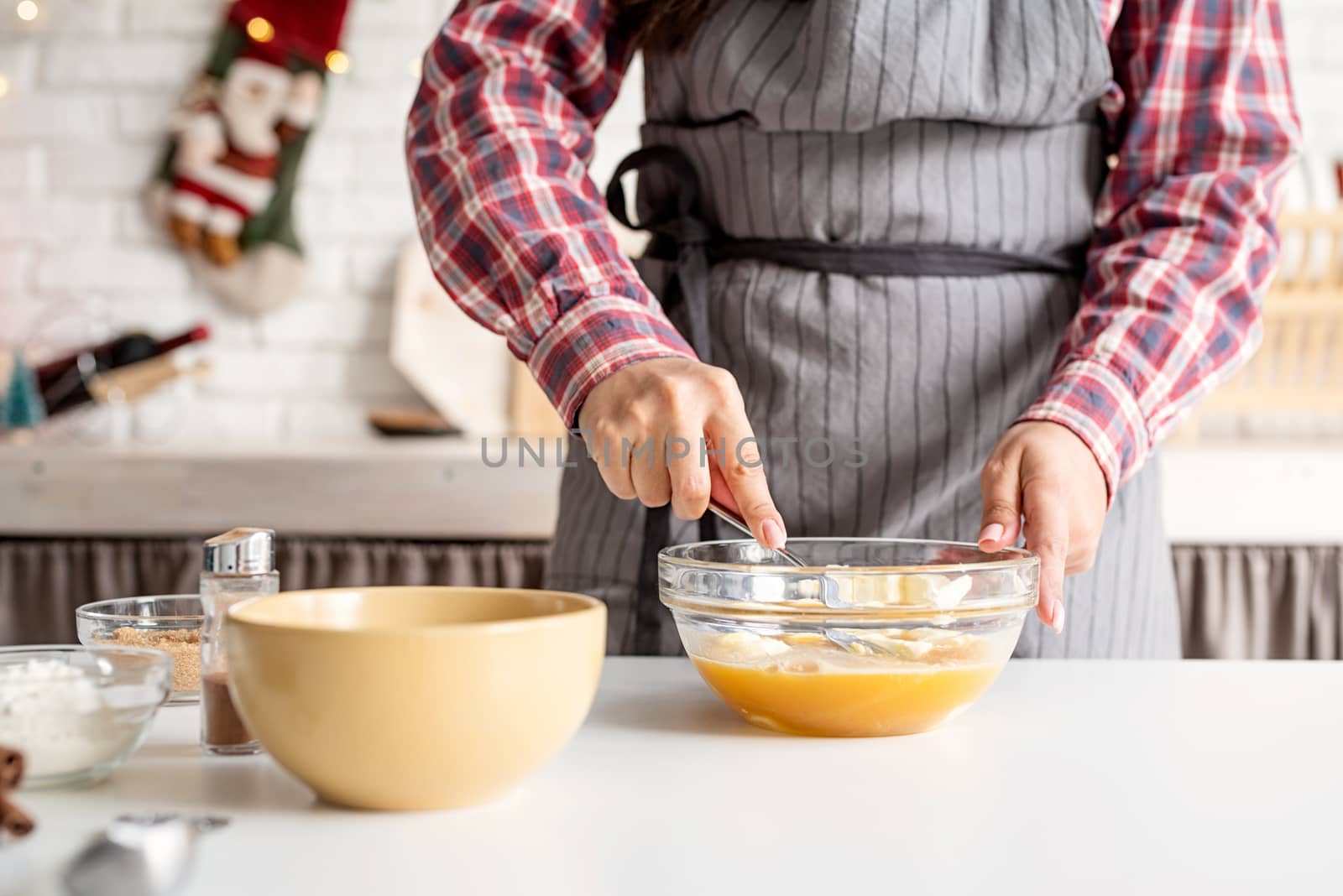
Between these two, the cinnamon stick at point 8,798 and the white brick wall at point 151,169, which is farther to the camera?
the white brick wall at point 151,169

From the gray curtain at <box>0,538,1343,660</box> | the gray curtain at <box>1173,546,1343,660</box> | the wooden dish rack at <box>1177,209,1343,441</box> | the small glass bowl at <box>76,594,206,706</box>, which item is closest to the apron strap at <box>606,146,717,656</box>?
the small glass bowl at <box>76,594,206,706</box>

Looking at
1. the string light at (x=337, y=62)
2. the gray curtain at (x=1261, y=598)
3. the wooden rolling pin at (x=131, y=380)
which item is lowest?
the gray curtain at (x=1261, y=598)

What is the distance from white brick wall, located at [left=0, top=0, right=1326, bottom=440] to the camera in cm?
224

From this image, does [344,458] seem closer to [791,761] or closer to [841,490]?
[841,490]

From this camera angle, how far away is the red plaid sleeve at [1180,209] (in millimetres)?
882

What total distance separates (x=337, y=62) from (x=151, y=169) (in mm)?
390

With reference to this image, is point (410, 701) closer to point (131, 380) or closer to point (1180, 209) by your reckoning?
point (1180, 209)

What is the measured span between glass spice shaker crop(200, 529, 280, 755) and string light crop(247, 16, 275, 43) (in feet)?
6.04

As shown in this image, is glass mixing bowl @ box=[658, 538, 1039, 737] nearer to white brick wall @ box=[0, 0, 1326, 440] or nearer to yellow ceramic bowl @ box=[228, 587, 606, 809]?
yellow ceramic bowl @ box=[228, 587, 606, 809]

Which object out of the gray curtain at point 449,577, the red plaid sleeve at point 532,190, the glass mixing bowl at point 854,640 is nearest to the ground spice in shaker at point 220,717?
the glass mixing bowl at point 854,640

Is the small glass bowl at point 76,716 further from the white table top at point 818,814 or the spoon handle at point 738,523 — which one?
the spoon handle at point 738,523

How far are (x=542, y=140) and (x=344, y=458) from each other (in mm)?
948

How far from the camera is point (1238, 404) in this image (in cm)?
205

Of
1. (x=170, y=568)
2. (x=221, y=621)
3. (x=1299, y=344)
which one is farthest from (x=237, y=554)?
(x=1299, y=344)
